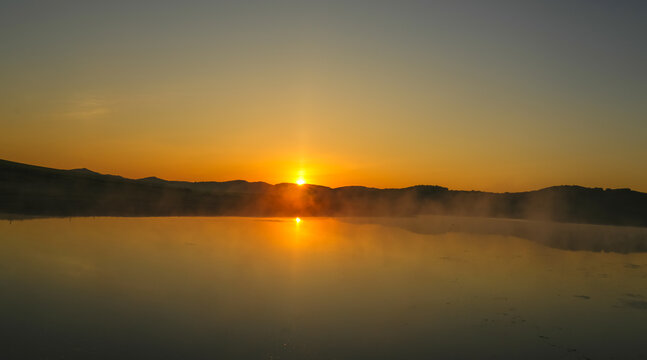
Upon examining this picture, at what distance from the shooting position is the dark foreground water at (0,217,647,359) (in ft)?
28.2

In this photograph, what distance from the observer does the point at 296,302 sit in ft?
39.0

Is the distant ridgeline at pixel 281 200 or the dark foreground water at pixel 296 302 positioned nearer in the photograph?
the dark foreground water at pixel 296 302

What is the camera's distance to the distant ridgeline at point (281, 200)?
38.2 metres

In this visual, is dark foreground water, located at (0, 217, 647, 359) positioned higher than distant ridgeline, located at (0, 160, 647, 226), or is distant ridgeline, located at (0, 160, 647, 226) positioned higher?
distant ridgeline, located at (0, 160, 647, 226)

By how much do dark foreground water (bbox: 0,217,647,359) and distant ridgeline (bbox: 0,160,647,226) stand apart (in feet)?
61.1

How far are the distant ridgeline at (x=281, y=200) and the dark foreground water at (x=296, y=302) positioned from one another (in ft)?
61.1

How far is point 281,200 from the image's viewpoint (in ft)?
236

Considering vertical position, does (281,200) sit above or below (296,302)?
above

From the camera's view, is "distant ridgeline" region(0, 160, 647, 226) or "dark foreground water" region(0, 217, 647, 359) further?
"distant ridgeline" region(0, 160, 647, 226)

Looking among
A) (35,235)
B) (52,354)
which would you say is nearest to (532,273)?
(52,354)

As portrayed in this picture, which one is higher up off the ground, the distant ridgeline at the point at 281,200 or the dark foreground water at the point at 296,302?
the distant ridgeline at the point at 281,200

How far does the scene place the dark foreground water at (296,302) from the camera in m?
8.61

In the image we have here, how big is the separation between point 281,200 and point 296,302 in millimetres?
60406

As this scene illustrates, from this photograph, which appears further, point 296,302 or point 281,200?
point 281,200
